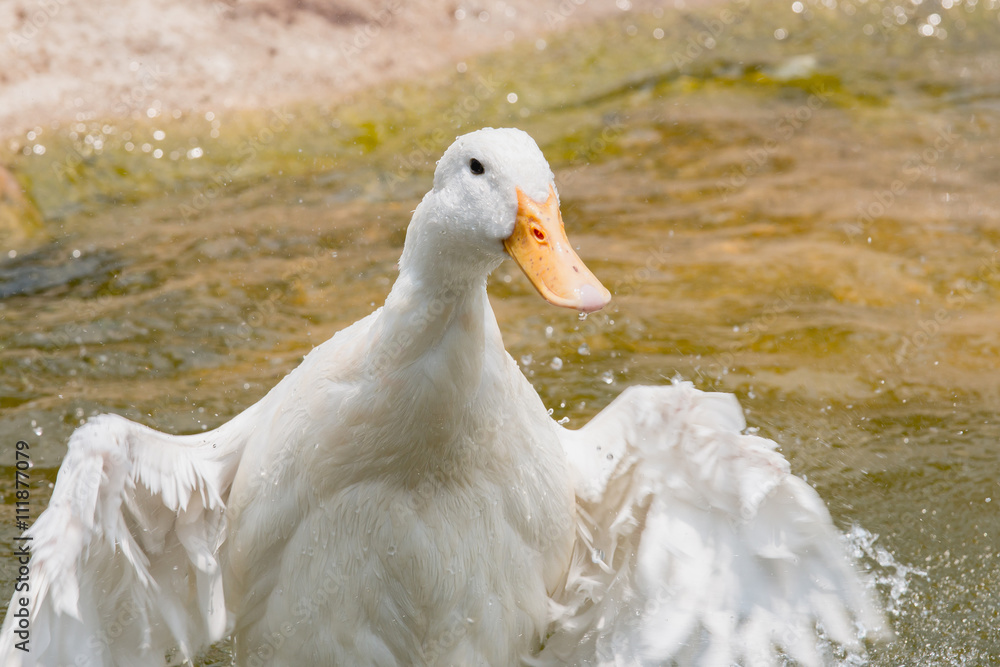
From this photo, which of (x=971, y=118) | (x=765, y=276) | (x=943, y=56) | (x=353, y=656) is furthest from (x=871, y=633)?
(x=943, y=56)

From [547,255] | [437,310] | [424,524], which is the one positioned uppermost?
[547,255]

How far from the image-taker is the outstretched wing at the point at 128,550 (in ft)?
9.15

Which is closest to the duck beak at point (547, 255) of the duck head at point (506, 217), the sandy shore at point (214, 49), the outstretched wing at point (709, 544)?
the duck head at point (506, 217)

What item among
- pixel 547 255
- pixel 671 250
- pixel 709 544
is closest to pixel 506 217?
pixel 547 255

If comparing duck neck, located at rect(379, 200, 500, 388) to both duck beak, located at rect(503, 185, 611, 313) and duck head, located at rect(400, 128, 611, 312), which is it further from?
duck beak, located at rect(503, 185, 611, 313)

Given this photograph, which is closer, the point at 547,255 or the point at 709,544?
the point at 547,255

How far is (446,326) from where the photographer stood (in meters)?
2.88

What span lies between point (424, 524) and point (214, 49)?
5.89m

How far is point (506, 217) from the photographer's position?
2602 mm

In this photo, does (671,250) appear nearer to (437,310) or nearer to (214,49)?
(437,310)

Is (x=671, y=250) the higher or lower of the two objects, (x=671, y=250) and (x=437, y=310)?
the lower

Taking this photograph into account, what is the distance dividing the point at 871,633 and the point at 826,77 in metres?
5.67

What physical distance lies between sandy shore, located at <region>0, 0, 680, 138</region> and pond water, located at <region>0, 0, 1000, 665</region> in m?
0.21

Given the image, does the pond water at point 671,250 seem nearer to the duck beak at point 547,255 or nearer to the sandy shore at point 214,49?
the sandy shore at point 214,49
